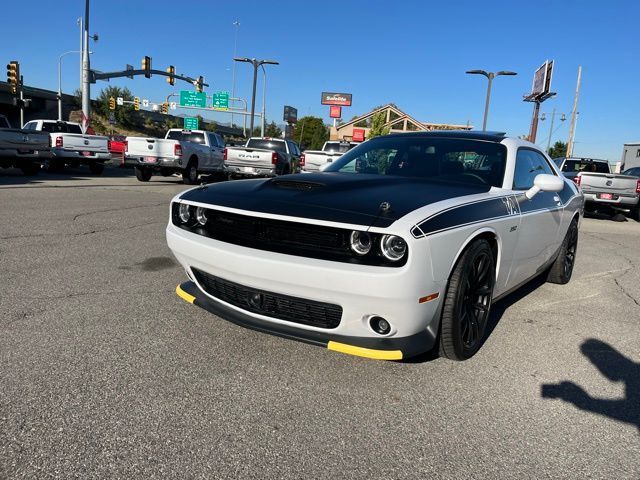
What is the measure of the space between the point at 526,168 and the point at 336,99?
226ft

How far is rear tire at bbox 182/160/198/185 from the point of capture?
16180 mm

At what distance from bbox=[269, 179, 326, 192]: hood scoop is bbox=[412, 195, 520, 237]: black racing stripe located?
0.88m

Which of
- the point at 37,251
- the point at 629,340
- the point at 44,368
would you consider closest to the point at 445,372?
the point at 629,340

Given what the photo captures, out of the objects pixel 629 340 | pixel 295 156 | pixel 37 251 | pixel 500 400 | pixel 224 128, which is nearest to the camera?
pixel 500 400

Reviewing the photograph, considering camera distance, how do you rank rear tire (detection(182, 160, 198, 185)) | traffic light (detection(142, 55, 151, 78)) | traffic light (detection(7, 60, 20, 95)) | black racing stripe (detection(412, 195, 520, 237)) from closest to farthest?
black racing stripe (detection(412, 195, 520, 237)) → rear tire (detection(182, 160, 198, 185)) → traffic light (detection(7, 60, 20, 95)) → traffic light (detection(142, 55, 151, 78))

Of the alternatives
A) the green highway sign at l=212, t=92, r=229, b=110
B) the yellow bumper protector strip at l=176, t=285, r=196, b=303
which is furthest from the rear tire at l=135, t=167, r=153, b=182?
the green highway sign at l=212, t=92, r=229, b=110

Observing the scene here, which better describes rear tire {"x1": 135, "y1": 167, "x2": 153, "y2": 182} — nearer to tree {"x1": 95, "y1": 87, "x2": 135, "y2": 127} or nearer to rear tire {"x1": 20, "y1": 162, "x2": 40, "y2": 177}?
rear tire {"x1": 20, "y1": 162, "x2": 40, "y2": 177}

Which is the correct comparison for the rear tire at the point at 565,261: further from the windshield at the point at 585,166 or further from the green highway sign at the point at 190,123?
the green highway sign at the point at 190,123

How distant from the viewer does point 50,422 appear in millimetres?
2316

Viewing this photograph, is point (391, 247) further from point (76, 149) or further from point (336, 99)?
point (336, 99)

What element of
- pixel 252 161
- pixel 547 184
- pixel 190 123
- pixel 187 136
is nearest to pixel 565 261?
pixel 547 184

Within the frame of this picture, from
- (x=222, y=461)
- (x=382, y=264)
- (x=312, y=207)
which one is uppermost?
(x=312, y=207)

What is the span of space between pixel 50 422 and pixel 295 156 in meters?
17.5

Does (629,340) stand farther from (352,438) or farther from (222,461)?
(222,461)
